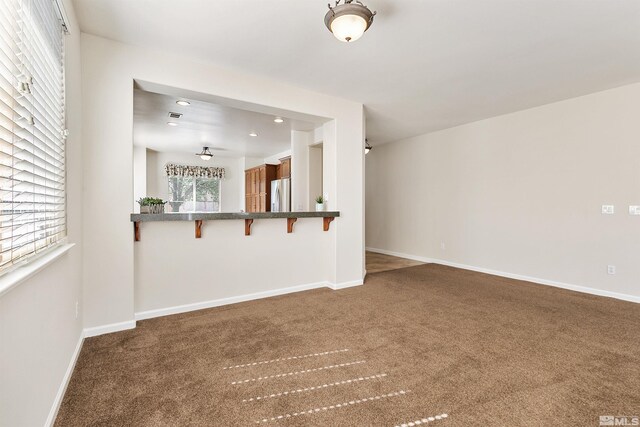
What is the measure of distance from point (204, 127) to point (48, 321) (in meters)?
4.64

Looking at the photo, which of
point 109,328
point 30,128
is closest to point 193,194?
point 109,328

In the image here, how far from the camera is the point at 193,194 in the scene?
8.55 metres

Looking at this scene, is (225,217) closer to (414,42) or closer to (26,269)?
(26,269)

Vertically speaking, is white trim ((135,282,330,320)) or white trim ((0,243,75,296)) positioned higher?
white trim ((0,243,75,296))

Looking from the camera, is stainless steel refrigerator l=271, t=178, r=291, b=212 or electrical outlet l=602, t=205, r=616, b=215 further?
stainless steel refrigerator l=271, t=178, r=291, b=212

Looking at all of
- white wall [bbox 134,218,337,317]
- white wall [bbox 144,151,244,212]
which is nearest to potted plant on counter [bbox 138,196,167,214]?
white wall [bbox 134,218,337,317]

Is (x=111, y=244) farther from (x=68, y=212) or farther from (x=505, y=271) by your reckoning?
(x=505, y=271)

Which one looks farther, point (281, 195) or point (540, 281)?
point (281, 195)

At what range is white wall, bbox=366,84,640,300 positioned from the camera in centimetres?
391

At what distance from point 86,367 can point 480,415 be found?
2.53 meters

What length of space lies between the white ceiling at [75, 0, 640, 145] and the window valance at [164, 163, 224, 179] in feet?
18.3

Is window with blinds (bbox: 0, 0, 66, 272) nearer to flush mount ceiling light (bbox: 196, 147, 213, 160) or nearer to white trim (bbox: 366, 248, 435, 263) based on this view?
flush mount ceiling light (bbox: 196, 147, 213, 160)

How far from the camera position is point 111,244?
9.23 ft

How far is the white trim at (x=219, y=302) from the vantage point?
3.16 meters
